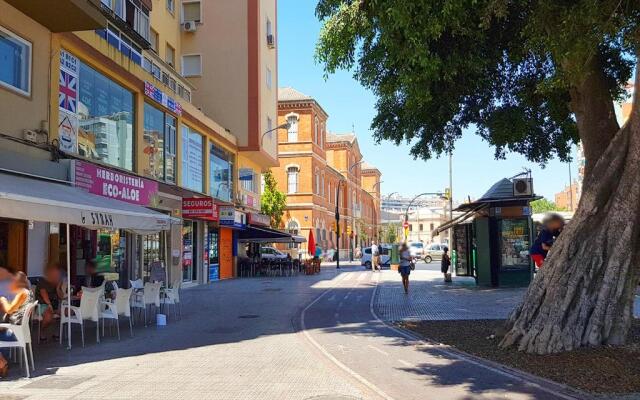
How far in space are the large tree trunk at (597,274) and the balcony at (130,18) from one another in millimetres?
14209

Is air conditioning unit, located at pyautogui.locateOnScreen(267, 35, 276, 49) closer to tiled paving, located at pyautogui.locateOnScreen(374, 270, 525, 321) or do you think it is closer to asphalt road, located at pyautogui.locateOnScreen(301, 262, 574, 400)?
tiled paving, located at pyautogui.locateOnScreen(374, 270, 525, 321)

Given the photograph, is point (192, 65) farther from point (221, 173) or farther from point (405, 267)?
point (405, 267)

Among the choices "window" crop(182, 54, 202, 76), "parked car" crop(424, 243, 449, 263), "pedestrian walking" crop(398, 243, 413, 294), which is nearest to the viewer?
"pedestrian walking" crop(398, 243, 413, 294)

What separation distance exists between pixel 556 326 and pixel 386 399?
3.28m

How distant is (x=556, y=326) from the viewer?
8.28 metres

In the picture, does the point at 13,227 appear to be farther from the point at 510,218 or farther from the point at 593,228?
the point at 510,218

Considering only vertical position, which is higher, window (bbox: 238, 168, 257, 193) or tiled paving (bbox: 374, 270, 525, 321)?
window (bbox: 238, 168, 257, 193)

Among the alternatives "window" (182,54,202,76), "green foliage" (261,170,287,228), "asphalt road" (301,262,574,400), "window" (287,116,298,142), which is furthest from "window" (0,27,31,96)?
"window" (287,116,298,142)

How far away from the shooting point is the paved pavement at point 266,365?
6.77m

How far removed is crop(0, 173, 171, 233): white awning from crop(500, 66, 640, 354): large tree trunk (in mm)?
7040

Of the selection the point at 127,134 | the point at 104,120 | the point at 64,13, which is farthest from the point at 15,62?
the point at 127,134

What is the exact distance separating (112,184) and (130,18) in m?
7.10

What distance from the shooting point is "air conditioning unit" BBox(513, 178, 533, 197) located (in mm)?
19469

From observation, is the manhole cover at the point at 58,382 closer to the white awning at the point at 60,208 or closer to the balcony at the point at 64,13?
the white awning at the point at 60,208
